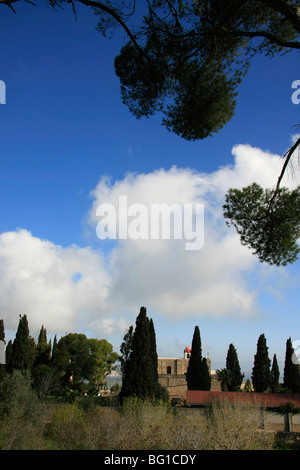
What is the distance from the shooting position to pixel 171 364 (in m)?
47.5

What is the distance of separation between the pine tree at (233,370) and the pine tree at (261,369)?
7.45ft

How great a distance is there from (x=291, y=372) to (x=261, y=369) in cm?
271

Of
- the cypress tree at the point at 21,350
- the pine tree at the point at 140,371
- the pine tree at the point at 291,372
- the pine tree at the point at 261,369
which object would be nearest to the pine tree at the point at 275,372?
the pine tree at the point at 291,372

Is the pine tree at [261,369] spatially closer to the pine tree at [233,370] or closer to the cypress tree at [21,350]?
the pine tree at [233,370]

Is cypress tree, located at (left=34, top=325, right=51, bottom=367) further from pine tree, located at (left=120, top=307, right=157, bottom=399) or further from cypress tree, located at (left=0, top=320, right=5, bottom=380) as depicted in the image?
pine tree, located at (left=120, top=307, right=157, bottom=399)

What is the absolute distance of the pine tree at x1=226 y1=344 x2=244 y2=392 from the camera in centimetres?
3497

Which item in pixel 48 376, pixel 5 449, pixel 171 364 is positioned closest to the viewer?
pixel 5 449

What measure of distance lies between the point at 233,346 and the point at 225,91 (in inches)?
1254

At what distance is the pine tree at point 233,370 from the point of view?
35.0 m

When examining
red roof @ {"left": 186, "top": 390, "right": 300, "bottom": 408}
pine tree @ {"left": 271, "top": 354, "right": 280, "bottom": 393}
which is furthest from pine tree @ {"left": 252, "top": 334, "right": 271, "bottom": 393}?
red roof @ {"left": 186, "top": 390, "right": 300, "bottom": 408}

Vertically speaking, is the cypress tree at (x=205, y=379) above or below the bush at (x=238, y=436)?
below

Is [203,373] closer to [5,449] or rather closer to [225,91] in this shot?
[5,449]

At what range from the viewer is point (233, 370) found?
35594 millimetres
